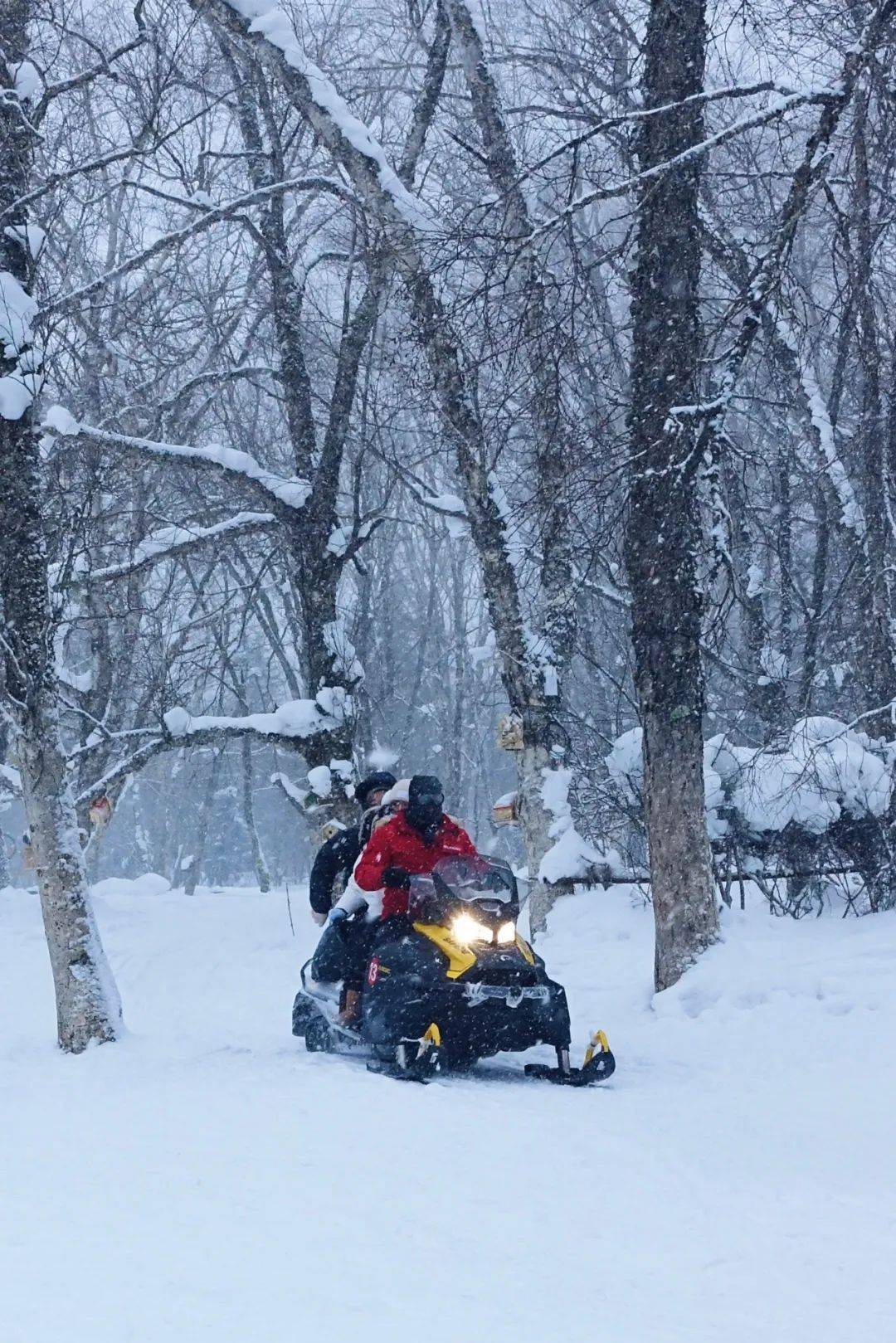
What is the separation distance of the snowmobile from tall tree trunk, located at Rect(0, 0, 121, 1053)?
2.15 m

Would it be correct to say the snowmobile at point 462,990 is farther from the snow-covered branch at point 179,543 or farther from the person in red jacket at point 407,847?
the snow-covered branch at point 179,543

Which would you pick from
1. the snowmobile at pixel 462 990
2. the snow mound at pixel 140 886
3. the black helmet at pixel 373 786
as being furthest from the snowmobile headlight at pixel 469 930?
the snow mound at pixel 140 886

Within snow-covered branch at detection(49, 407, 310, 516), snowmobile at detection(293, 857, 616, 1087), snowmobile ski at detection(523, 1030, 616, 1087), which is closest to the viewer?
snowmobile ski at detection(523, 1030, 616, 1087)

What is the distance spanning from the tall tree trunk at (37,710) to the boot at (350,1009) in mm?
1859

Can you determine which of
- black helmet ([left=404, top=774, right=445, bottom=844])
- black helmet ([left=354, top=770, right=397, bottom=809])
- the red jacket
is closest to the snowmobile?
the red jacket

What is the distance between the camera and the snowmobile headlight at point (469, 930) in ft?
24.6

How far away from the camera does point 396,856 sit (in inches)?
318

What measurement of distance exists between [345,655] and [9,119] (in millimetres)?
7155

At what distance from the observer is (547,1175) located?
4.84 metres

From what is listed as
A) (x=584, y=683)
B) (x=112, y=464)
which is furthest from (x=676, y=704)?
(x=584, y=683)

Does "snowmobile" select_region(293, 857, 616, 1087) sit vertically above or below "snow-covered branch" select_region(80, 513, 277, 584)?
below

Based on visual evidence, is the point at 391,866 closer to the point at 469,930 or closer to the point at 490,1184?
the point at 469,930

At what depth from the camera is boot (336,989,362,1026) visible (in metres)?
7.98

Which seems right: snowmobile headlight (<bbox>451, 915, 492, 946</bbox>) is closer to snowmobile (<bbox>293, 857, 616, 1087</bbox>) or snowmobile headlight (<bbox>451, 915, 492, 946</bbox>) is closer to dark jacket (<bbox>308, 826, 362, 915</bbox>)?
snowmobile (<bbox>293, 857, 616, 1087</bbox>)
